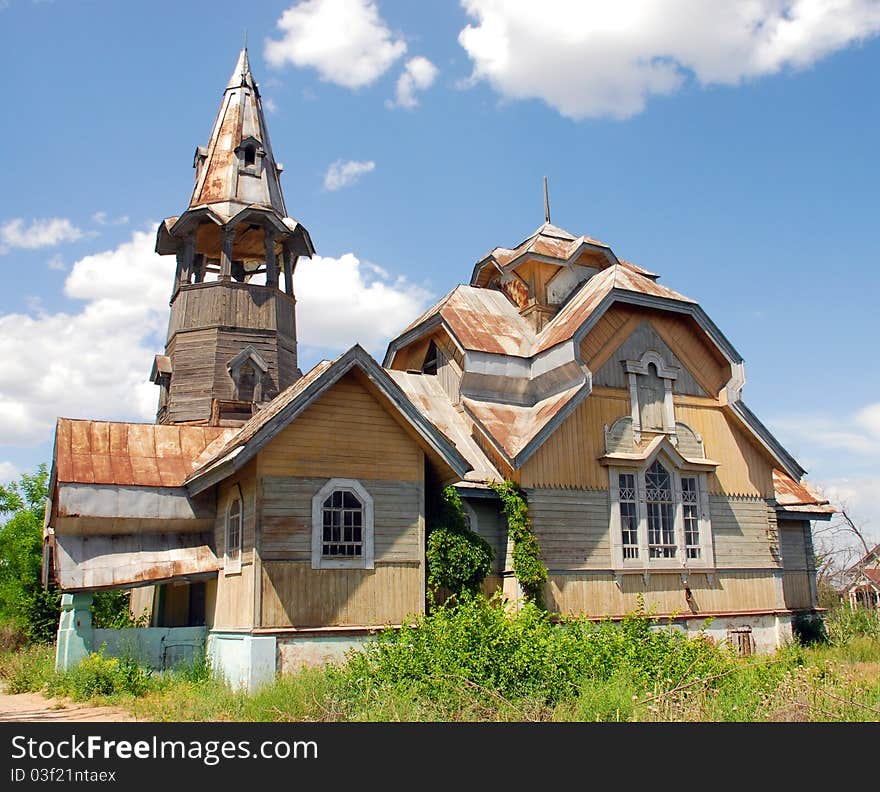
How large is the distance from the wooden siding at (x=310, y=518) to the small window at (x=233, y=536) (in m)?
0.98

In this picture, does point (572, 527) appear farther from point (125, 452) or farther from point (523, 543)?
point (125, 452)

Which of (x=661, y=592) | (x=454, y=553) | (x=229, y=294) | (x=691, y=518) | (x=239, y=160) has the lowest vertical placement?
(x=661, y=592)

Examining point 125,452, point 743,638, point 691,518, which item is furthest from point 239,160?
point 743,638

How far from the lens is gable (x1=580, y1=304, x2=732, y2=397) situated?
61.4ft

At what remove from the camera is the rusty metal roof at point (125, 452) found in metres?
15.0

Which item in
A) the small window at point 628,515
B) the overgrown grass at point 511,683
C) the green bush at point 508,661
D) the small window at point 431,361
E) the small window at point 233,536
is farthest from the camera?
the small window at point 431,361

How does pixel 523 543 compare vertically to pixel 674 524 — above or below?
below

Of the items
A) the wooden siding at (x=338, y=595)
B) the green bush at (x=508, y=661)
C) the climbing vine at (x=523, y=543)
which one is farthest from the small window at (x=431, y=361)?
the green bush at (x=508, y=661)

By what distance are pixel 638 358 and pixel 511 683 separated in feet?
31.8

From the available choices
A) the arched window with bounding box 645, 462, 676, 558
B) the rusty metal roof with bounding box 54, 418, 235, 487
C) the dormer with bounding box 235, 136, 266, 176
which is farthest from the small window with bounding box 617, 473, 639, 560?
the dormer with bounding box 235, 136, 266, 176

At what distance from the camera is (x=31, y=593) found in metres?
21.0

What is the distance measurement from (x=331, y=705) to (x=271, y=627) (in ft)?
8.92

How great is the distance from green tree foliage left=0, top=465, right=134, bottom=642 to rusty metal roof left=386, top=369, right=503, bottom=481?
7.62 meters

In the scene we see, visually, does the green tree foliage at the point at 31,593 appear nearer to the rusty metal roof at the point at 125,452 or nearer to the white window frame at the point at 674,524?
the rusty metal roof at the point at 125,452
